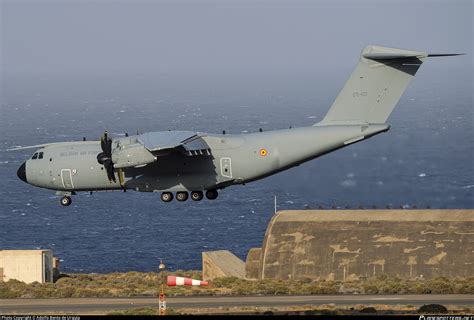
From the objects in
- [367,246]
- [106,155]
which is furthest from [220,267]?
[106,155]

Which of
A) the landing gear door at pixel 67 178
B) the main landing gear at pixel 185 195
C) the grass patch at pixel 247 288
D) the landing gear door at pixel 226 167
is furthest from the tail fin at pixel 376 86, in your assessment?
the landing gear door at pixel 67 178

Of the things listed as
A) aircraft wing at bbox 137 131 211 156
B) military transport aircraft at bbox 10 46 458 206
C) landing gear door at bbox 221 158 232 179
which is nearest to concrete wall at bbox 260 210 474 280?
military transport aircraft at bbox 10 46 458 206

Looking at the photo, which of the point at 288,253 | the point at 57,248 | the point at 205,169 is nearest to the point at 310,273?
the point at 288,253

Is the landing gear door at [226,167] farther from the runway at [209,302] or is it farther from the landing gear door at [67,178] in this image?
the landing gear door at [67,178]

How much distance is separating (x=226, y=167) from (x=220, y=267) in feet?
66.9

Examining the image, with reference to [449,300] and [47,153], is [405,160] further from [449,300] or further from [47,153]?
[47,153]

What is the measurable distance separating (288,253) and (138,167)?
19.1 metres

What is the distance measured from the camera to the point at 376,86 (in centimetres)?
7369

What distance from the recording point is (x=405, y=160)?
8562cm

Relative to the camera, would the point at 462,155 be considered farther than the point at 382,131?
Yes

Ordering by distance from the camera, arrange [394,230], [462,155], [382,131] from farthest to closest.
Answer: [462,155]
[394,230]
[382,131]

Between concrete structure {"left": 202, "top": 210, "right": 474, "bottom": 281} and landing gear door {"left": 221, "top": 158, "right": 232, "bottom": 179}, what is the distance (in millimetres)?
17629

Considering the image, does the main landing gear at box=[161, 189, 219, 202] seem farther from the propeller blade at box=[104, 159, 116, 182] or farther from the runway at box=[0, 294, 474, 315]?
the runway at box=[0, 294, 474, 315]

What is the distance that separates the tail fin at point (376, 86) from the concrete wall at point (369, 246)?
17743 millimetres
